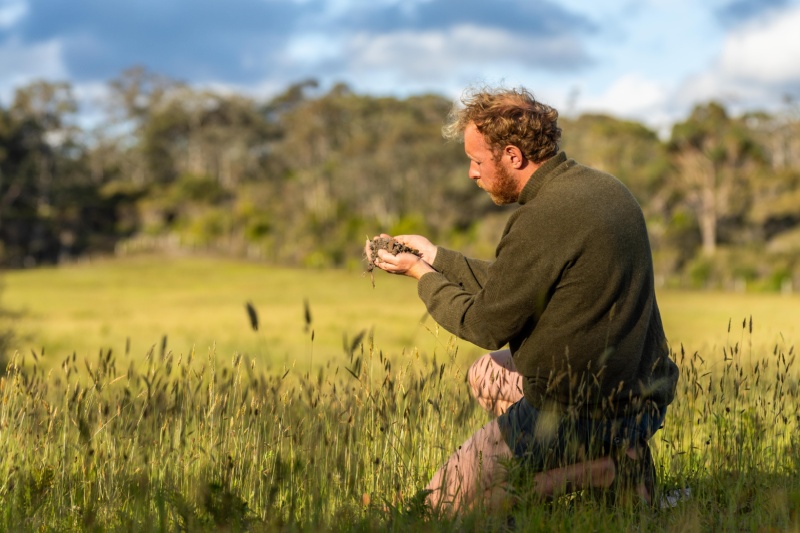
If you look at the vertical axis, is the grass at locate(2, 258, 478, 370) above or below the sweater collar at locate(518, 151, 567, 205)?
below

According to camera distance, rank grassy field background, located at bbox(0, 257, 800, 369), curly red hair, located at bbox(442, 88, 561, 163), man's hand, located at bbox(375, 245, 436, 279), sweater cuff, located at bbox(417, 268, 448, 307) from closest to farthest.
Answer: curly red hair, located at bbox(442, 88, 561, 163), sweater cuff, located at bbox(417, 268, 448, 307), man's hand, located at bbox(375, 245, 436, 279), grassy field background, located at bbox(0, 257, 800, 369)

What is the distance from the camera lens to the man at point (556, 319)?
140 inches

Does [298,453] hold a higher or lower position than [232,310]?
higher

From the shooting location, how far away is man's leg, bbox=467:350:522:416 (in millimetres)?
4281

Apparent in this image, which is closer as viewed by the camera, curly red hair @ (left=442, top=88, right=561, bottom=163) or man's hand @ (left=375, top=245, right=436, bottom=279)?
curly red hair @ (left=442, top=88, right=561, bottom=163)

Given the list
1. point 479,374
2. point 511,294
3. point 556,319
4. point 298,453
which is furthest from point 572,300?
point 298,453

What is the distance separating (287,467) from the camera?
333 centimetres

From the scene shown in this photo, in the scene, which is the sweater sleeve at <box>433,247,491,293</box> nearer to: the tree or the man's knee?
the man's knee

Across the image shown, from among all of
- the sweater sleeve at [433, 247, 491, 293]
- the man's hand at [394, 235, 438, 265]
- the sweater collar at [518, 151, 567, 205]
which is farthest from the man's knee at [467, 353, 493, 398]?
the sweater collar at [518, 151, 567, 205]

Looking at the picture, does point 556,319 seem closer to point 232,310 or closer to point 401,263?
point 401,263

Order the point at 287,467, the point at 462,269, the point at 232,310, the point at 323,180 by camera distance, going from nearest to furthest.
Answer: the point at 287,467 < the point at 462,269 < the point at 232,310 < the point at 323,180

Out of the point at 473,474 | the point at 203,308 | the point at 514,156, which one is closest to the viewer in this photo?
the point at 473,474

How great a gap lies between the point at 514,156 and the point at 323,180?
6600 centimetres

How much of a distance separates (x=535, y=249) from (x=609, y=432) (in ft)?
2.69
